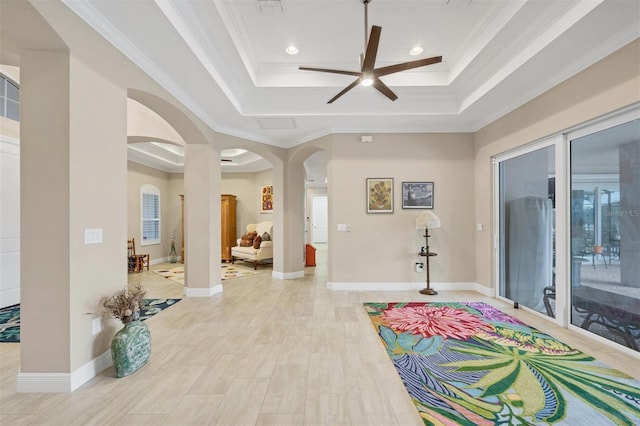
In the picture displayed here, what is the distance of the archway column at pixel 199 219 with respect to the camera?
445 centimetres

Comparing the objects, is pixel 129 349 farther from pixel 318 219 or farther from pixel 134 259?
pixel 318 219

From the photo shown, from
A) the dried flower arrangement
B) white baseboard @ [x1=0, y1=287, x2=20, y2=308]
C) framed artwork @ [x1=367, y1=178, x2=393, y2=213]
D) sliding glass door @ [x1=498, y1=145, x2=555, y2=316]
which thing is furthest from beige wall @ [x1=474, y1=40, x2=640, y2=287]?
white baseboard @ [x1=0, y1=287, x2=20, y2=308]

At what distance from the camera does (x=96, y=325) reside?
2232 mm

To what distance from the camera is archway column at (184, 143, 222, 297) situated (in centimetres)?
445

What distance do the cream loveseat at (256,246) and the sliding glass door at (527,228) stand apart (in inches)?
198

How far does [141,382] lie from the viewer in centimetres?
213

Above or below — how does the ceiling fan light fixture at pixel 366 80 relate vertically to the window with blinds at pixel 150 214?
above

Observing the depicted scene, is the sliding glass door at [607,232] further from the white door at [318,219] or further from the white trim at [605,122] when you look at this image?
the white door at [318,219]

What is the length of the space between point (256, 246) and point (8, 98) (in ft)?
15.9

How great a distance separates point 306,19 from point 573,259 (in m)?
3.98

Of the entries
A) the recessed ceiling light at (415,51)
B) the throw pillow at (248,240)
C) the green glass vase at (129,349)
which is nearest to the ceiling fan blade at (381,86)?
the recessed ceiling light at (415,51)

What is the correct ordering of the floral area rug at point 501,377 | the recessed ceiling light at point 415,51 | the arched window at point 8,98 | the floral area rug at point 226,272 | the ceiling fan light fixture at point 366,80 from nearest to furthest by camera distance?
1. the floral area rug at point 501,377
2. the ceiling fan light fixture at point 366,80
3. the recessed ceiling light at point 415,51
4. the arched window at point 8,98
5. the floral area rug at point 226,272

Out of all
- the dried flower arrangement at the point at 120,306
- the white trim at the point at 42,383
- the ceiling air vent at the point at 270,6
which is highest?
the ceiling air vent at the point at 270,6

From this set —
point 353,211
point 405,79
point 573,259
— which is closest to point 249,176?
point 353,211
